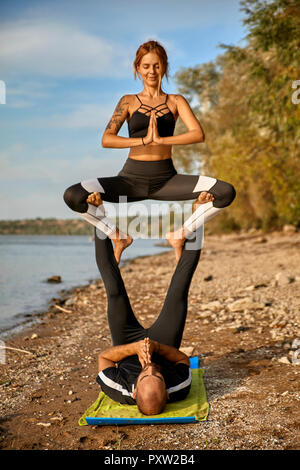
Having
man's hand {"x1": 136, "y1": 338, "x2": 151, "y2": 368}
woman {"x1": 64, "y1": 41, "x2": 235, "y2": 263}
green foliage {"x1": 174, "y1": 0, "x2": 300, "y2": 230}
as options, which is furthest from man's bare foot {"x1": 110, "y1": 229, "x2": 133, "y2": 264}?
green foliage {"x1": 174, "y1": 0, "x2": 300, "y2": 230}

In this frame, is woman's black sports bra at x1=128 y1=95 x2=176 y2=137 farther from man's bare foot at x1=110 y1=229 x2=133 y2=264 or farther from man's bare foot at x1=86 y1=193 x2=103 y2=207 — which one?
man's bare foot at x1=110 y1=229 x2=133 y2=264

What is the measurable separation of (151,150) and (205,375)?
9.54 feet

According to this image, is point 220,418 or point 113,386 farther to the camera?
point 113,386

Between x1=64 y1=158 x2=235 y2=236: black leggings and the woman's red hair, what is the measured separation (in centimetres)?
105

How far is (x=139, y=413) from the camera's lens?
411 cm

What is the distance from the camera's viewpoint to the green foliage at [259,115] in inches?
470

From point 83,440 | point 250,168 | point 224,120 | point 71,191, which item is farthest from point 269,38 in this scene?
point 224,120

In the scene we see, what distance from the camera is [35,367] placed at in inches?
237

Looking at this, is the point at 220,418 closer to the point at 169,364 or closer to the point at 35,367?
the point at 169,364

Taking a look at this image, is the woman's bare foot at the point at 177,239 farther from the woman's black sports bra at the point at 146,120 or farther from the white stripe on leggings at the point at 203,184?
the woman's black sports bra at the point at 146,120

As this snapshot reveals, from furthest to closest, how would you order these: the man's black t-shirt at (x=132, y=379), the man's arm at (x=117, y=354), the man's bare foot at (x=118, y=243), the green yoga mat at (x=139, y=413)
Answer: the man's bare foot at (x=118, y=243) → the man's arm at (x=117, y=354) → the man's black t-shirt at (x=132, y=379) → the green yoga mat at (x=139, y=413)

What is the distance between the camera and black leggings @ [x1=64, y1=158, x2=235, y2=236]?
15.3ft

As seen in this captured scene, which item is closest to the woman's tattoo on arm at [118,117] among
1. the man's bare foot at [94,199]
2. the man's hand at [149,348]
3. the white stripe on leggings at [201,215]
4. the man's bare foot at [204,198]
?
the man's bare foot at [94,199]
